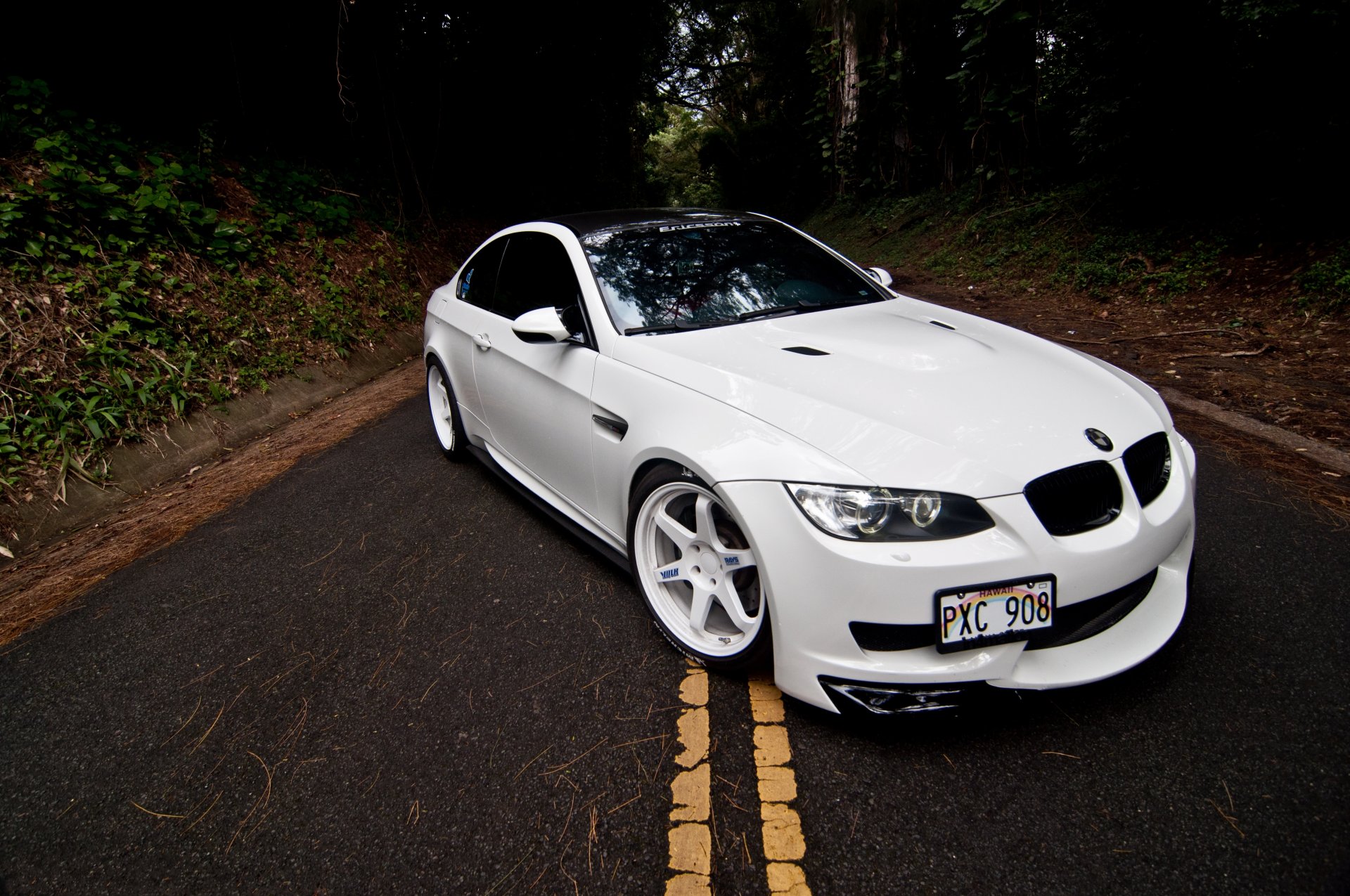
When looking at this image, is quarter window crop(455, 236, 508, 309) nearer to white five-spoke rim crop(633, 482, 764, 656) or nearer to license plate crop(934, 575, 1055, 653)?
white five-spoke rim crop(633, 482, 764, 656)

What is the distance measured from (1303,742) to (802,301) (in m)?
2.24

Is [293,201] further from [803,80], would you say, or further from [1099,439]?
[803,80]

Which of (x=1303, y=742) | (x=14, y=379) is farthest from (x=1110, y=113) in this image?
(x=14, y=379)

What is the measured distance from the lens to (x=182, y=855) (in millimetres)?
1865

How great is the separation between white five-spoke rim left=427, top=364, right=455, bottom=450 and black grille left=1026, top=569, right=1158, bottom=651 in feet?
11.5

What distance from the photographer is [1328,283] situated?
5309mm

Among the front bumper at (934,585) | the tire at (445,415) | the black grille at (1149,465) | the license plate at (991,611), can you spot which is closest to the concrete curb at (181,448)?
the tire at (445,415)

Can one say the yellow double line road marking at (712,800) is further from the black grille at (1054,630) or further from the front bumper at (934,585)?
the black grille at (1054,630)

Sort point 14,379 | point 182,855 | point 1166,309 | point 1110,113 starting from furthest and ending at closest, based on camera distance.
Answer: point 1110,113, point 1166,309, point 14,379, point 182,855

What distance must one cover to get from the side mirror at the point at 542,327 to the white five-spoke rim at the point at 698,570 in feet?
2.77

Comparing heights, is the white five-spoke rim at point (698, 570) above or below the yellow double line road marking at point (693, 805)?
above

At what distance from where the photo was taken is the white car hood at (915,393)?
6.24ft

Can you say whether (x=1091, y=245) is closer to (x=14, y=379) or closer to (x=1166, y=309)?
(x=1166, y=309)

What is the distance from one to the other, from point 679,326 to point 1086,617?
1.72 meters
